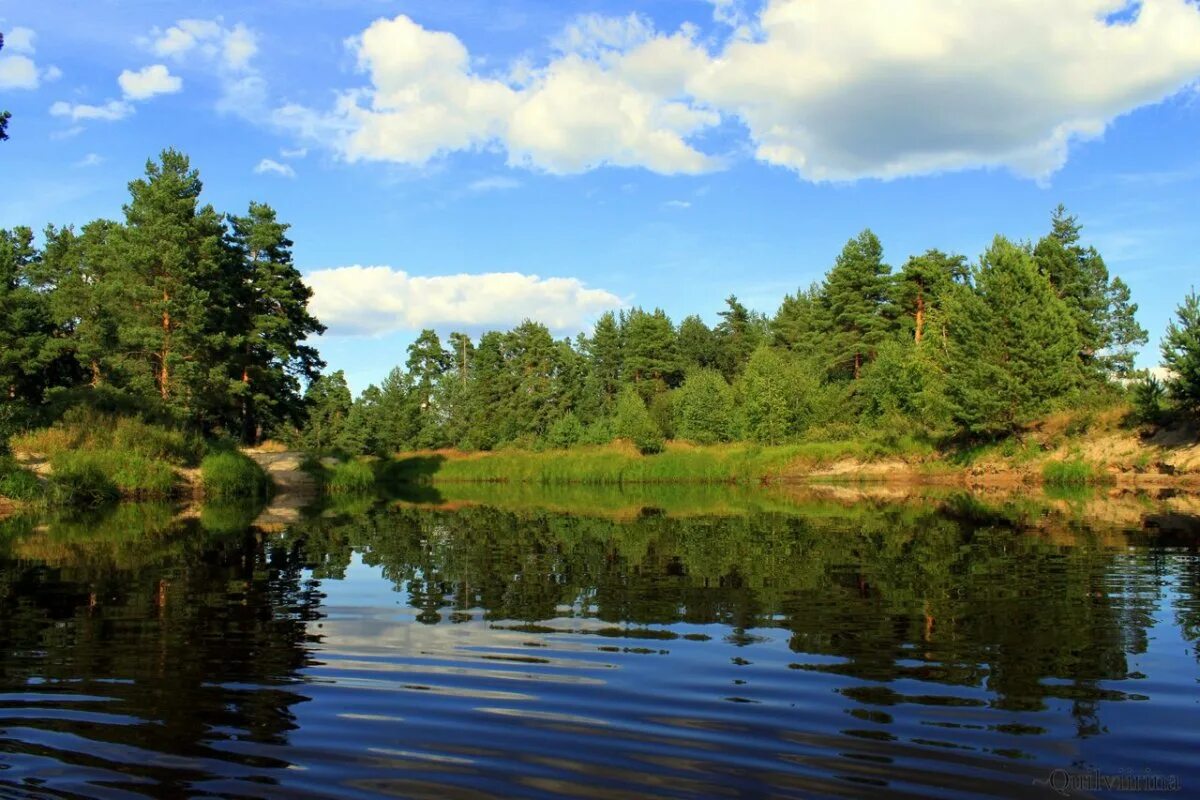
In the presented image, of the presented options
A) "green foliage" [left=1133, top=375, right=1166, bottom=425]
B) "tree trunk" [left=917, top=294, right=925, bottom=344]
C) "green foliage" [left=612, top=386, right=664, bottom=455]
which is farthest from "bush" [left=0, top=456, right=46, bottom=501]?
A: "tree trunk" [left=917, top=294, right=925, bottom=344]

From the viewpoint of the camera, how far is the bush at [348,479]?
153 feet

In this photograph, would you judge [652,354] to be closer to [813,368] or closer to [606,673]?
[813,368]

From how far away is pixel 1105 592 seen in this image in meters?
10.2

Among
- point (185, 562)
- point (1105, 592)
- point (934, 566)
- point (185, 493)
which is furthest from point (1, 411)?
point (1105, 592)

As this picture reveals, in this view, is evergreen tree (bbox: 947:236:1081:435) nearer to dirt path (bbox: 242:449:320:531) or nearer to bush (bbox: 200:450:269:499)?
dirt path (bbox: 242:449:320:531)

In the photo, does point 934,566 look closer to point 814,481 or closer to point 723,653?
point 723,653

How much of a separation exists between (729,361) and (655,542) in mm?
89653

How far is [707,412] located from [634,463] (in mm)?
19043

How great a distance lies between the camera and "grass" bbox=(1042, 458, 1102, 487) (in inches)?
1531

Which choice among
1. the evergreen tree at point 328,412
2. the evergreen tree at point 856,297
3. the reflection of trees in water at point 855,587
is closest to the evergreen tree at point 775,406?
the evergreen tree at point 856,297

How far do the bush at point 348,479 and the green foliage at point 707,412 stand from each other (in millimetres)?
32692

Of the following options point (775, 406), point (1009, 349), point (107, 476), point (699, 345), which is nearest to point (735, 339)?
point (699, 345)

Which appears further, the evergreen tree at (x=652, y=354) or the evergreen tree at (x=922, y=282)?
the evergreen tree at (x=652, y=354)

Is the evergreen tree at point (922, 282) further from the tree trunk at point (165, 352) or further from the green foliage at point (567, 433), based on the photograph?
the tree trunk at point (165, 352)
